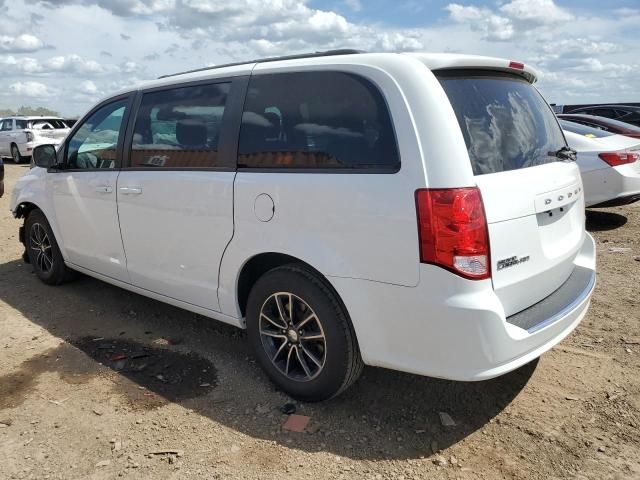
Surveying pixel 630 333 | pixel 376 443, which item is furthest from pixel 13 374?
pixel 630 333

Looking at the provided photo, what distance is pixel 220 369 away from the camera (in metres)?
3.76

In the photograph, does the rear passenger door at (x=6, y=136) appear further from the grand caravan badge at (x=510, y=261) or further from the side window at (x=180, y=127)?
the grand caravan badge at (x=510, y=261)

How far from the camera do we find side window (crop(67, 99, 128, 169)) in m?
4.32

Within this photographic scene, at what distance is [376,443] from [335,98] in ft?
6.01

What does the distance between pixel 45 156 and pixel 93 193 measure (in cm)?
90

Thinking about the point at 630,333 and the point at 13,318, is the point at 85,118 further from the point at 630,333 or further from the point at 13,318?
the point at 630,333

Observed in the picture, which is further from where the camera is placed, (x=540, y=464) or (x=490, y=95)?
(x=490, y=95)

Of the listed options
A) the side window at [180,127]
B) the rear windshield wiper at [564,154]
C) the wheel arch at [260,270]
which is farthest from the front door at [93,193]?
the rear windshield wiper at [564,154]

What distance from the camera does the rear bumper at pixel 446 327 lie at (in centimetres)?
254

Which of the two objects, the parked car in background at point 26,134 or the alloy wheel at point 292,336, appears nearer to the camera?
the alloy wheel at point 292,336

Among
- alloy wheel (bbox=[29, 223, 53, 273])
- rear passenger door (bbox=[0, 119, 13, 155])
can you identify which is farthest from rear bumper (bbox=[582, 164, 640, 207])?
rear passenger door (bbox=[0, 119, 13, 155])

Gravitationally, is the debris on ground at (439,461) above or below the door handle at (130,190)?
below

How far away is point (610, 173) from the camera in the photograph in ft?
24.0

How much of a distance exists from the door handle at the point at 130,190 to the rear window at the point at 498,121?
7.48 feet
